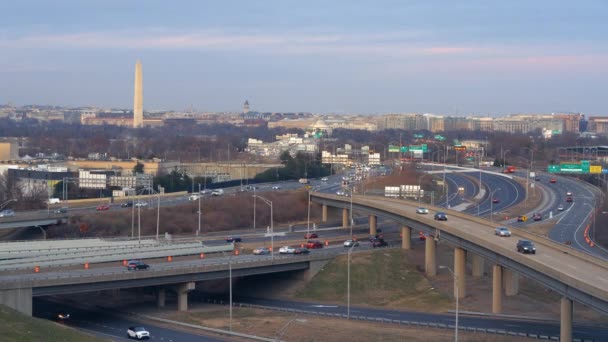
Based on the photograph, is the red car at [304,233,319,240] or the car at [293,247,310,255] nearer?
the car at [293,247,310,255]

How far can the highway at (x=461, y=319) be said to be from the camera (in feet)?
102

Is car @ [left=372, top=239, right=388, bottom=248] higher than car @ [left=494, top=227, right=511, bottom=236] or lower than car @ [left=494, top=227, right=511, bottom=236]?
lower

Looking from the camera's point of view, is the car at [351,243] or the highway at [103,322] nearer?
the highway at [103,322]

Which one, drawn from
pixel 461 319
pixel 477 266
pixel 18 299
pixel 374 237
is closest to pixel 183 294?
pixel 18 299

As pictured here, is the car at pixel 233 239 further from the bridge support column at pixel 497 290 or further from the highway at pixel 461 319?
the bridge support column at pixel 497 290

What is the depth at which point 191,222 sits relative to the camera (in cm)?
5772

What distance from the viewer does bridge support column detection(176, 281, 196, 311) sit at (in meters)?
37.4

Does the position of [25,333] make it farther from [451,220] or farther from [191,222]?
[191,222]

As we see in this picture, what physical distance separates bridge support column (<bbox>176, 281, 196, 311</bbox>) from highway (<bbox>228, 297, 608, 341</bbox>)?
8.53 feet

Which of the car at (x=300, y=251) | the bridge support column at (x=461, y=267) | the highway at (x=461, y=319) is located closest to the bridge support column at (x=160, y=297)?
the highway at (x=461, y=319)

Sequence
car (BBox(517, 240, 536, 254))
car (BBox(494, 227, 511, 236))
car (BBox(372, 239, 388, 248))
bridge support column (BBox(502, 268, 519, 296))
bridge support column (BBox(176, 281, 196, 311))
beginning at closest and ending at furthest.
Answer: car (BBox(517, 240, 536, 254))
bridge support column (BBox(176, 281, 196, 311))
bridge support column (BBox(502, 268, 519, 296))
car (BBox(494, 227, 511, 236))
car (BBox(372, 239, 388, 248))

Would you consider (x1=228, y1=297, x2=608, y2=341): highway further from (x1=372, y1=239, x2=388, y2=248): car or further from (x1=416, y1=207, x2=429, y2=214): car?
(x1=416, y1=207, x2=429, y2=214): car

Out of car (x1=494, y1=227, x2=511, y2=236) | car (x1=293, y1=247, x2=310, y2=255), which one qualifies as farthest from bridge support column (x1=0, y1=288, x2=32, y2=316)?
car (x1=494, y1=227, x2=511, y2=236)

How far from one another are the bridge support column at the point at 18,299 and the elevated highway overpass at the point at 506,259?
1448 centimetres
